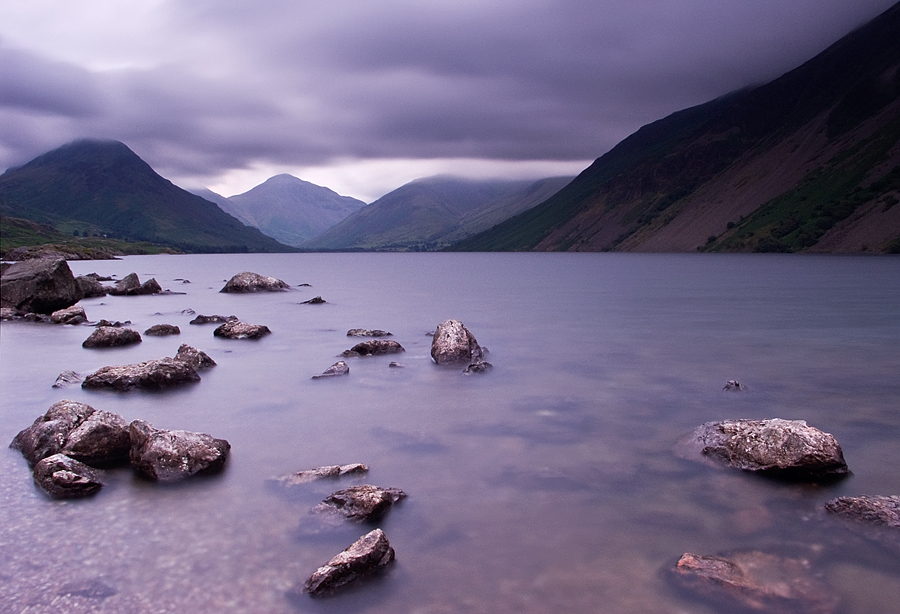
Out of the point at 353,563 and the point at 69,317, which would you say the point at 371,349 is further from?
the point at 69,317

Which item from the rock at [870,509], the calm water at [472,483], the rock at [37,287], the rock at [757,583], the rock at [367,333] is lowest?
the rock at [367,333]

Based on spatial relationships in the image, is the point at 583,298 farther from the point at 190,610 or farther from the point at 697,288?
the point at 190,610

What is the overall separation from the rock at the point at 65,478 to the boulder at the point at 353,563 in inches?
228

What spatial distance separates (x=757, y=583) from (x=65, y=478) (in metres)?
11.8

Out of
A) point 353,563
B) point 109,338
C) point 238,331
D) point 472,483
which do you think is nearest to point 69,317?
point 109,338

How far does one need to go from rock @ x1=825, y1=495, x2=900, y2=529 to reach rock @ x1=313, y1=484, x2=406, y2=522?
7.66 meters

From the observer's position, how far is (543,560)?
891cm

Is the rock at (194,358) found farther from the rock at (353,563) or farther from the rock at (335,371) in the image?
the rock at (353,563)

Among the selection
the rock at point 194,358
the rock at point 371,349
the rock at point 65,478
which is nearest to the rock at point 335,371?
the rock at point 371,349

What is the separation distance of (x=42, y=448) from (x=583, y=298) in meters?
52.7

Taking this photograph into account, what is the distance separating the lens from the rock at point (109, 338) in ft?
93.8

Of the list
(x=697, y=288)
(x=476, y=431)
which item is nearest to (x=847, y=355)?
(x=476, y=431)

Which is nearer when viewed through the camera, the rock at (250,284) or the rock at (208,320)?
the rock at (208,320)

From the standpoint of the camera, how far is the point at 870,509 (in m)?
9.98
